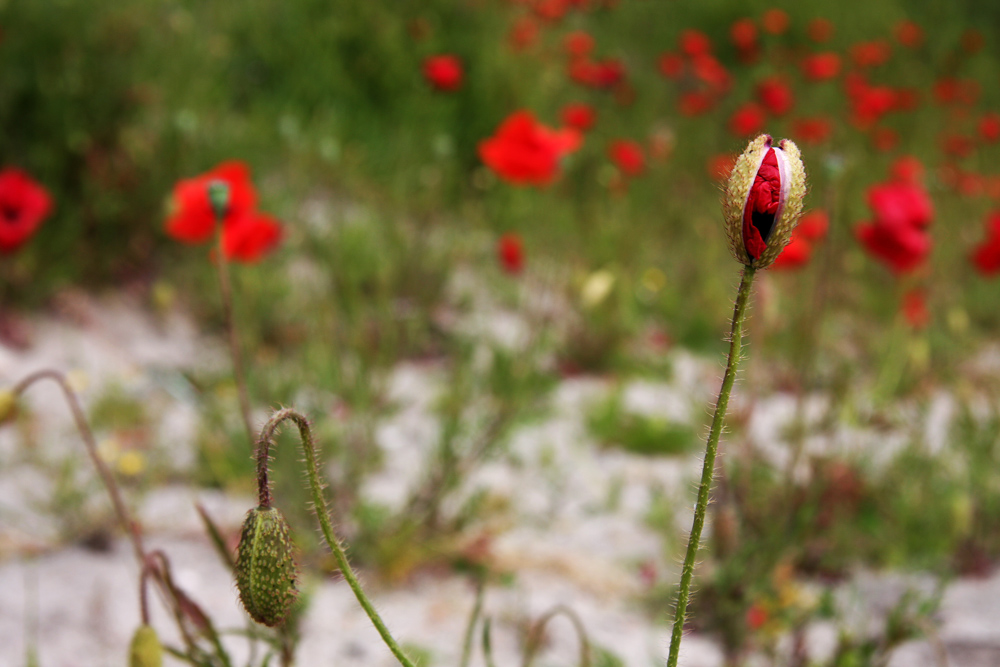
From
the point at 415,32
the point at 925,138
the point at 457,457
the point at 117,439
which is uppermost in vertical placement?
the point at 925,138

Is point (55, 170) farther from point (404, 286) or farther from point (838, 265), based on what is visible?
point (838, 265)

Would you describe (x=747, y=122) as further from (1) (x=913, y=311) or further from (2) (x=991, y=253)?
(2) (x=991, y=253)

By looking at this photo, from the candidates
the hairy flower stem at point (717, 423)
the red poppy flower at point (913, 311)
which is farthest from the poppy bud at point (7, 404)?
the red poppy flower at point (913, 311)

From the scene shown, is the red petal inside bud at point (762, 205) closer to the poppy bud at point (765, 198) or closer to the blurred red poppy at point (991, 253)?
the poppy bud at point (765, 198)

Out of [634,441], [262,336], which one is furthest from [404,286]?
[634,441]

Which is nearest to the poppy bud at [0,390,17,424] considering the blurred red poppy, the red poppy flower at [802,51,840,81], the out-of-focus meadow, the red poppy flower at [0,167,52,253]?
the out-of-focus meadow
